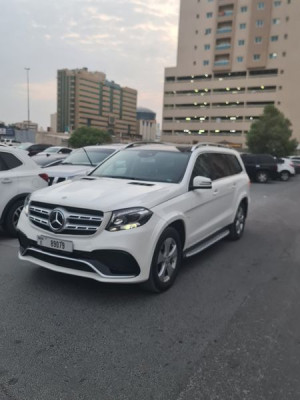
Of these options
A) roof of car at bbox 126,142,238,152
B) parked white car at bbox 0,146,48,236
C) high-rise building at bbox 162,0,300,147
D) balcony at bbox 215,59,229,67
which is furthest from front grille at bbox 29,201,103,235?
balcony at bbox 215,59,229,67

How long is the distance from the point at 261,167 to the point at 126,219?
1894 cm

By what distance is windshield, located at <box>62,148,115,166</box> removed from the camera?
9.41 m

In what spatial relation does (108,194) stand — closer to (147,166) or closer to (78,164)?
(147,166)

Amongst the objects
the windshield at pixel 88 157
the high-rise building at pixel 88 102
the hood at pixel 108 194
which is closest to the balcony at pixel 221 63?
the high-rise building at pixel 88 102

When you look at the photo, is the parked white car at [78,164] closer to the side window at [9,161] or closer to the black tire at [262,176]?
the side window at [9,161]

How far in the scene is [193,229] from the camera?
4.70 meters

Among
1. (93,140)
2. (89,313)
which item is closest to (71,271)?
(89,313)

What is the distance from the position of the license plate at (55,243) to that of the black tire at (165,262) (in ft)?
2.93

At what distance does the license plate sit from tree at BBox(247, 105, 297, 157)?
40.5 metres

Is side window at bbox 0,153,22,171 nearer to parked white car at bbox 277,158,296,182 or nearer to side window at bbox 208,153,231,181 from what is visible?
side window at bbox 208,153,231,181

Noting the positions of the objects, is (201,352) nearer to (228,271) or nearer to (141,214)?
(141,214)

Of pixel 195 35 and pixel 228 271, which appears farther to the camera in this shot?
pixel 195 35

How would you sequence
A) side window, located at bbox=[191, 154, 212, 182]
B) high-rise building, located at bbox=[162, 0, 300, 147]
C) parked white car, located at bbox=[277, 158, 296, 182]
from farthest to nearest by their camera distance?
1. high-rise building, located at bbox=[162, 0, 300, 147]
2. parked white car, located at bbox=[277, 158, 296, 182]
3. side window, located at bbox=[191, 154, 212, 182]

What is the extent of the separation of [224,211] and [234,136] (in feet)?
283
